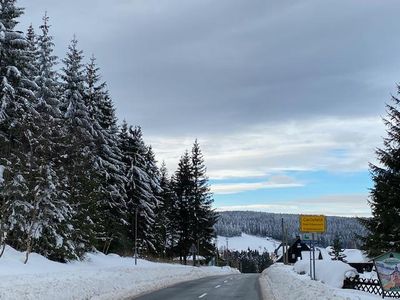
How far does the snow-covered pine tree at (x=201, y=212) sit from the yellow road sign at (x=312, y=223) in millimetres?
38965

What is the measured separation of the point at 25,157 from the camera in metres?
26.5

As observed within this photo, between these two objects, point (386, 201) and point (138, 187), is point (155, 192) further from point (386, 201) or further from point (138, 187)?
point (386, 201)

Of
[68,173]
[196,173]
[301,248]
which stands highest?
[196,173]

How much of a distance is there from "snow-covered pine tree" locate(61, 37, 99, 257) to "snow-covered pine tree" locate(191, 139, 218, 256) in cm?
2622

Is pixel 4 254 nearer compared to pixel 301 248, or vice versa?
pixel 4 254

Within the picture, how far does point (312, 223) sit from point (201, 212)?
3967 centimetres

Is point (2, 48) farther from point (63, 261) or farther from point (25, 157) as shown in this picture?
point (63, 261)

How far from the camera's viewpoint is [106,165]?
42969 millimetres

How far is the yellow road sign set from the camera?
2536 cm

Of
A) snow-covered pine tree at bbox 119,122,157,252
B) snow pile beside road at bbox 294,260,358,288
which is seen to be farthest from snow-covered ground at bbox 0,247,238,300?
snow-covered pine tree at bbox 119,122,157,252

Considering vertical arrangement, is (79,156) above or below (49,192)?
above

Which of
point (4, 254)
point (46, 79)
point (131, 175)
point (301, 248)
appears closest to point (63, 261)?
point (4, 254)

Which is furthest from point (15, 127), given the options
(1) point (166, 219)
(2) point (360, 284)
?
(1) point (166, 219)

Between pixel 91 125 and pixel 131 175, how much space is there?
41.6ft
